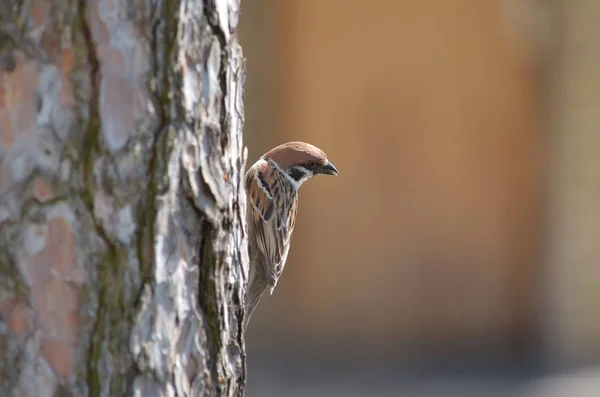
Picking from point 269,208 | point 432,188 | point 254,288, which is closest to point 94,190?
point 254,288

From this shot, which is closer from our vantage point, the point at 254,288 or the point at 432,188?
the point at 254,288

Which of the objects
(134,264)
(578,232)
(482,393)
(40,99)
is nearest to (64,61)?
(40,99)

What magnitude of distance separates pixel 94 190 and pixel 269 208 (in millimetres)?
1979

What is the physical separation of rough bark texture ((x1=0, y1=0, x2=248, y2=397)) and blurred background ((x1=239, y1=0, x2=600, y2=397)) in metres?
5.23

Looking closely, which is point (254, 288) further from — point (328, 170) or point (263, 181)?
point (328, 170)

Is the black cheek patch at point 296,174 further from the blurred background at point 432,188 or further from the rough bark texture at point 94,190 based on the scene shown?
the blurred background at point 432,188

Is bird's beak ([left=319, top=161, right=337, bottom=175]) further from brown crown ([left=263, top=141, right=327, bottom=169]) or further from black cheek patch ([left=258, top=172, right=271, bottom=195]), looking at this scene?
black cheek patch ([left=258, top=172, right=271, bottom=195])

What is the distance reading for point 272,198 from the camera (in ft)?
12.8

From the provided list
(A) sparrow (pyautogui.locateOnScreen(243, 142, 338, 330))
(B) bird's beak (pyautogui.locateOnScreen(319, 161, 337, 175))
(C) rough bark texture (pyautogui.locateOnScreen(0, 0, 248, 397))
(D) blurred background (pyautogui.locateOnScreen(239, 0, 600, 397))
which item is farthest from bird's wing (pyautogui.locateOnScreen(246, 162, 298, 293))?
(D) blurred background (pyautogui.locateOnScreen(239, 0, 600, 397))

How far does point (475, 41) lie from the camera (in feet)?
24.1

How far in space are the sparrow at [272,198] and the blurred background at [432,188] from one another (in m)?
3.31

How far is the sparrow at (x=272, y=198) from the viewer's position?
3814 mm

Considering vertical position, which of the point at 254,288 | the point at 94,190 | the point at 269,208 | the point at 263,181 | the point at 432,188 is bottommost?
the point at 432,188

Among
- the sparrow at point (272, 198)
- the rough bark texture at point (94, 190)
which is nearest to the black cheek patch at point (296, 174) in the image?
the sparrow at point (272, 198)
